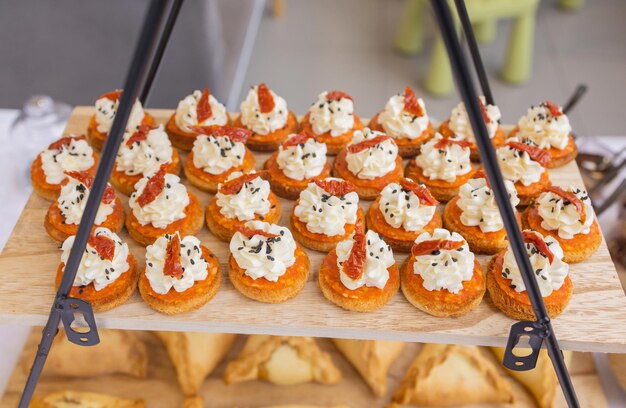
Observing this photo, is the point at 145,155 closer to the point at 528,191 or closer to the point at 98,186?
the point at 98,186

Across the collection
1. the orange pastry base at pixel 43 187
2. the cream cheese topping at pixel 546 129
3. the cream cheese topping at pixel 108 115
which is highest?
the cream cheese topping at pixel 546 129

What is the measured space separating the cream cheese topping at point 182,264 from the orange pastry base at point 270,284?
0.06 m

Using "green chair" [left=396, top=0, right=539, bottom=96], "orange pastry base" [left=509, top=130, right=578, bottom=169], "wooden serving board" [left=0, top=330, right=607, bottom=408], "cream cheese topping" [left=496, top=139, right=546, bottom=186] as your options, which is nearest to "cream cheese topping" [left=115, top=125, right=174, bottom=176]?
"wooden serving board" [left=0, top=330, right=607, bottom=408]

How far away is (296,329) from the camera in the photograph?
111 cm

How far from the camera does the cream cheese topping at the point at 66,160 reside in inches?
53.9

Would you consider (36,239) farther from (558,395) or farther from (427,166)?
(558,395)

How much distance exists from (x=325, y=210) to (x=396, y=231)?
0.53 ft

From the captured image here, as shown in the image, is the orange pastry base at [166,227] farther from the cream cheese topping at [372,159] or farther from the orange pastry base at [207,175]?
the cream cheese topping at [372,159]

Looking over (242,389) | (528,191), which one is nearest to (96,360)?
(242,389)

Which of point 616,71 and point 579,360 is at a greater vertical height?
point 616,71

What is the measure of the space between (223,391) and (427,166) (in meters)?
0.77

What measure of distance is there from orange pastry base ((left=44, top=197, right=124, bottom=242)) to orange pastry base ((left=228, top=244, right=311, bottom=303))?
29 centimetres

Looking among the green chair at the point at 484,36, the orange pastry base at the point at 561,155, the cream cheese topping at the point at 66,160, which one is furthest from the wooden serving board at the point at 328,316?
the green chair at the point at 484,36

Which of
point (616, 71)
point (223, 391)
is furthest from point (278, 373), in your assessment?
point (616, 71)
